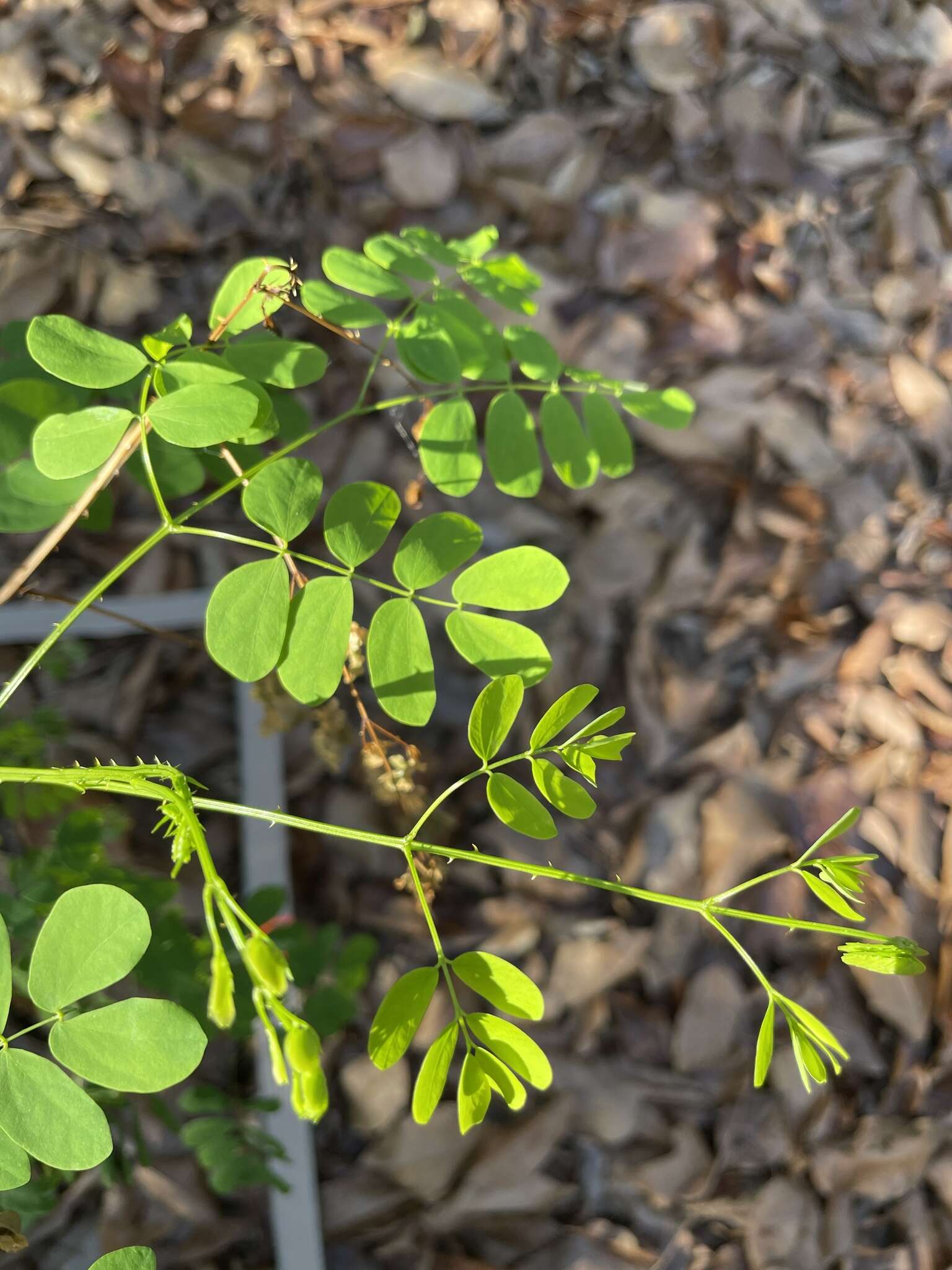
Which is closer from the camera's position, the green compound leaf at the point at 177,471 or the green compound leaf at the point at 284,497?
the green compound leaf at the point at 284,497

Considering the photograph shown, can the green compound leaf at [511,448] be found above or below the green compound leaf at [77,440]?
below

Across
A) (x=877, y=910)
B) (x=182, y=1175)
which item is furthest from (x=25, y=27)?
(x=877, y=910)

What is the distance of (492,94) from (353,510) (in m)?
1.69

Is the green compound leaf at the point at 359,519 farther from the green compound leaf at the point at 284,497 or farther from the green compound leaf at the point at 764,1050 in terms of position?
the green compound leaf at the point at 764,1050

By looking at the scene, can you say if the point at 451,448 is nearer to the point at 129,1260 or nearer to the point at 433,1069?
the point at 433,1069

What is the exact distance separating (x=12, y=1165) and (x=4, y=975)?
144 mm

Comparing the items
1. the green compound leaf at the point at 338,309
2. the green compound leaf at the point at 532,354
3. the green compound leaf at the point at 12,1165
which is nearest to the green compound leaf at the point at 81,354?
the green compound leaf at the point at 338,309

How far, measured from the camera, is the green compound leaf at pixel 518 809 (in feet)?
2.80

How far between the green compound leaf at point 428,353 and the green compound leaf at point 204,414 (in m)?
0.21

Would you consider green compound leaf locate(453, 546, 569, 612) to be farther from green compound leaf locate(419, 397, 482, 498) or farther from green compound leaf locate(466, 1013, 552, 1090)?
green compound leaf locate(466, 1013, 552, 1090)

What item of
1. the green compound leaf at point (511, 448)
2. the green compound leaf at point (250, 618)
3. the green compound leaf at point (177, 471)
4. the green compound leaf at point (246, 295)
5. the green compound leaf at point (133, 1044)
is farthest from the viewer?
the green compound leaf at point (177, 471)

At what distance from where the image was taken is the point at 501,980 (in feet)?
2.79

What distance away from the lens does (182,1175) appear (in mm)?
1626

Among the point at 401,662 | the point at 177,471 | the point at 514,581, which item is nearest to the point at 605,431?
the point at 514,581
